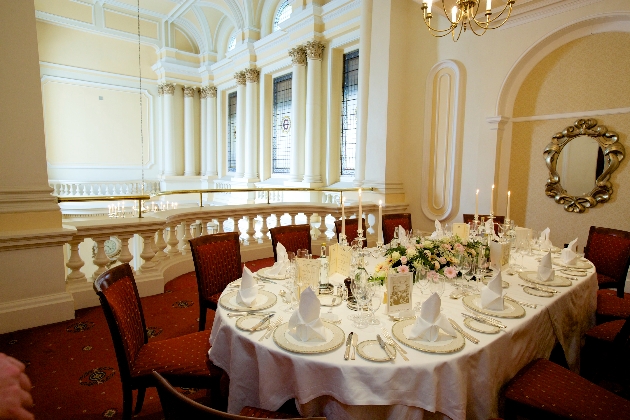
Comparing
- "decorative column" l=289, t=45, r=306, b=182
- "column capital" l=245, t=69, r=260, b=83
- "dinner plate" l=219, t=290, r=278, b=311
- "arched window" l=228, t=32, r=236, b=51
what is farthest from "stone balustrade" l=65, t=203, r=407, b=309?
"arched window" l=228, t=32, r=236, b=51

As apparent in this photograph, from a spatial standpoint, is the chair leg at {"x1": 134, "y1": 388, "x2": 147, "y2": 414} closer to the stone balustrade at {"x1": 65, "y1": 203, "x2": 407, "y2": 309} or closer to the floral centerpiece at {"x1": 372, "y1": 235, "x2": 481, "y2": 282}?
the floral centerpiece at {"x1": 372, "y1": 235, "x2": 481, "y2": 282}

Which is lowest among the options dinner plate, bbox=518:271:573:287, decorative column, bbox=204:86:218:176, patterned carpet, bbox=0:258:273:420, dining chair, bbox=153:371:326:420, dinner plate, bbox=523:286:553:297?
patterned carpet, bbox=0:258:273:420

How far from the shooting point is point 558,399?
155 centimetres

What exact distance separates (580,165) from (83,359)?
5.31 m

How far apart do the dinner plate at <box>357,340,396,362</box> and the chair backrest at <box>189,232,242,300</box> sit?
155 centimetres

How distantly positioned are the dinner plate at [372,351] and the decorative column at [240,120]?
10.0 meters

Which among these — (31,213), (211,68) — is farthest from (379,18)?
(211,68)

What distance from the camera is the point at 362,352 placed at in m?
1.37

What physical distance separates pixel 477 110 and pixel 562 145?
1137 millimetres

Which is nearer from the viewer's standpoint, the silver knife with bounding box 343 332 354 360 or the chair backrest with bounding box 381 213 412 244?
the silver knife with bounding box 343 332 354 360

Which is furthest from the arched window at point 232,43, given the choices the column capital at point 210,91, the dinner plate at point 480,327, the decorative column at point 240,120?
the dinner plate at point 480,327

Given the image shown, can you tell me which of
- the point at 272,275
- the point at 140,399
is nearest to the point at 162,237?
the point at 272,275

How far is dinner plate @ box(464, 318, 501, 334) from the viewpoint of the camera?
1562 mm

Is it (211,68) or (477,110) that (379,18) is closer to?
(477,110)
